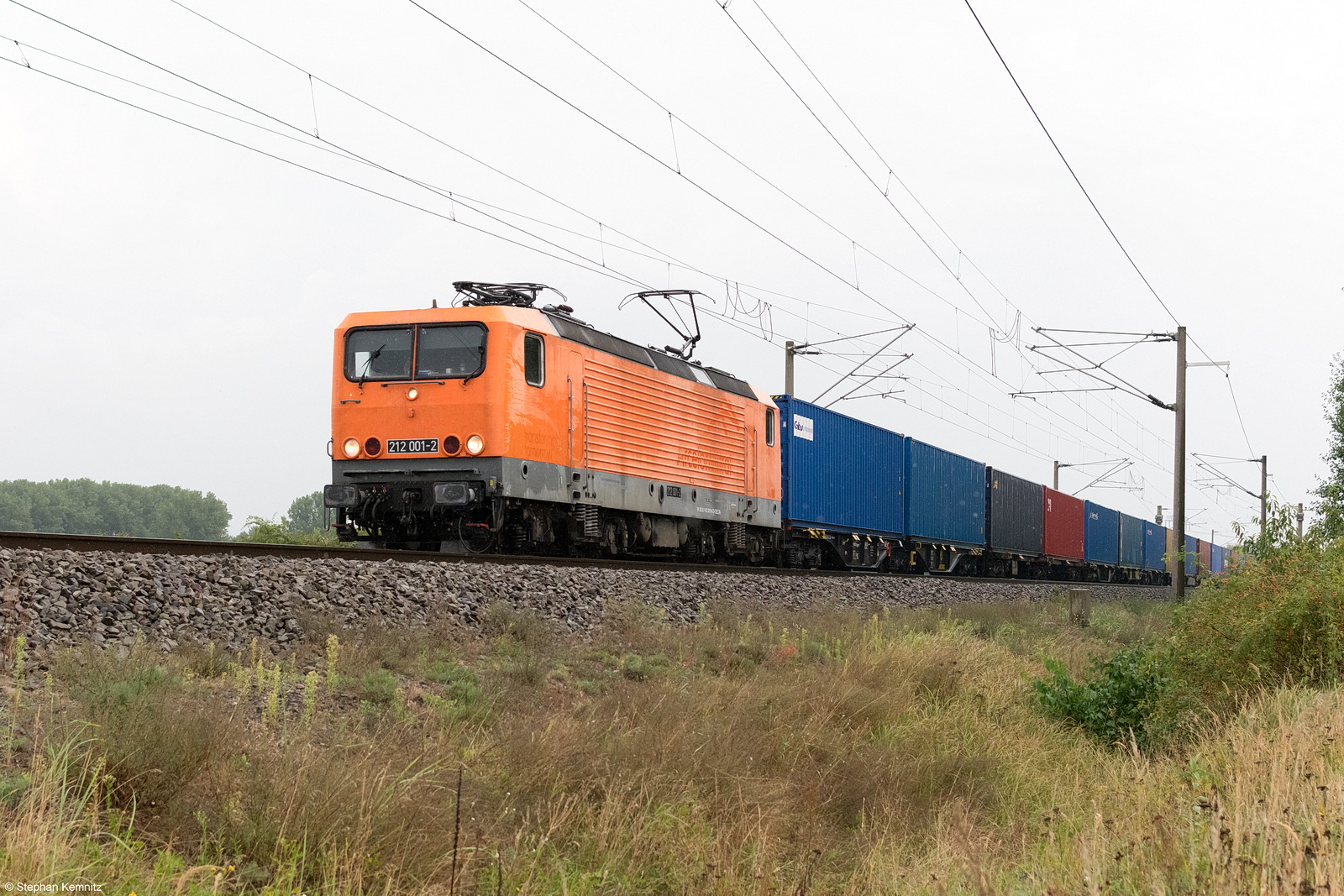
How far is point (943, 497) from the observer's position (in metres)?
28.8

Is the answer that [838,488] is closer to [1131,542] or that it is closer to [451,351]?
[451,351]

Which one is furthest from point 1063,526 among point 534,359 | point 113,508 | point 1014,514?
point 113,508

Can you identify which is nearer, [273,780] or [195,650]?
[273,780]

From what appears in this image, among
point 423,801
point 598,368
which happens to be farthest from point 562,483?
point 423,801

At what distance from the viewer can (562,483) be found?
14430 mm

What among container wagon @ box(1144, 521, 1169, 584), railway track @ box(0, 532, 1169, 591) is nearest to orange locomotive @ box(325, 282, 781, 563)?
railway track @ box(0, 532, 1169, 591)

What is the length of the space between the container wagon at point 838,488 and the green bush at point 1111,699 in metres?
11.2

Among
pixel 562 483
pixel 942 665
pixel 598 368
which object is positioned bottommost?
pixel 942 665

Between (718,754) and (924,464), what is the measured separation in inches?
865

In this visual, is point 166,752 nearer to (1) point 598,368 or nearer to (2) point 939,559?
(1) point 598,368

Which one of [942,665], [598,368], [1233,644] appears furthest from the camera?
[598,368]

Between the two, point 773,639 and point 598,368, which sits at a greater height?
point 598,368

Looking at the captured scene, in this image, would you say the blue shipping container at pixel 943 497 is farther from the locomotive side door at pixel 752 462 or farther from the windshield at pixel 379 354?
the windshield at pixel 379 354

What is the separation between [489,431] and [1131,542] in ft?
132
